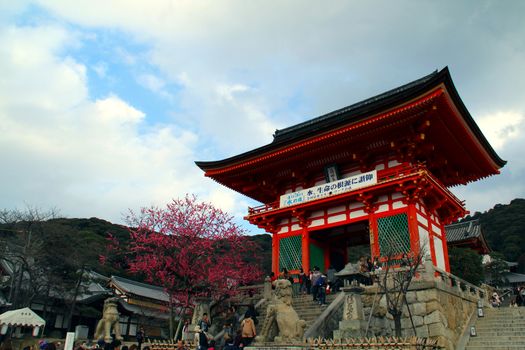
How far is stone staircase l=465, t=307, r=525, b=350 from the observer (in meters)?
13.3

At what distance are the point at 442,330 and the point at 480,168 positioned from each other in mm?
10888

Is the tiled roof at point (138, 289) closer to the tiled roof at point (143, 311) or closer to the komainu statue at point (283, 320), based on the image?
the tiled roof at point (143, 311)

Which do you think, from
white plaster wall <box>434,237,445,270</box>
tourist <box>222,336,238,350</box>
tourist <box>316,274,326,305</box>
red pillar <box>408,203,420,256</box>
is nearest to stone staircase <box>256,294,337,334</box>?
tourist <box>316,274,326,305</box>

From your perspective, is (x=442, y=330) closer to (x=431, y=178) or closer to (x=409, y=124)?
(x=431, y=178)

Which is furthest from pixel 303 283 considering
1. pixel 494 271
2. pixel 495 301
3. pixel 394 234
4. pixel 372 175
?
pixel 494 271

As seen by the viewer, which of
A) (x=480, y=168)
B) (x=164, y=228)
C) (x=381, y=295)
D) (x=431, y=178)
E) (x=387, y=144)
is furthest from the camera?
(x=164, y=228)

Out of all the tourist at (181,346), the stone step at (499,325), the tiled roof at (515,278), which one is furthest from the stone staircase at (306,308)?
the tiled roof at (515,278)

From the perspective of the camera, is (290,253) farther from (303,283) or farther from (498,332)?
(498,332)

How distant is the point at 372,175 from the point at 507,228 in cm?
6731

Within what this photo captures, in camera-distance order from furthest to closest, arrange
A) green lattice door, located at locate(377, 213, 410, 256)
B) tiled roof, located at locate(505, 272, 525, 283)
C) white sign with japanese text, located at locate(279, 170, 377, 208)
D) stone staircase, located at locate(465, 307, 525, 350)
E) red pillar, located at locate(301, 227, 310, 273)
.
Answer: tiled roof, located at locate(505, 272, 525, 283)
red pillar, located at locate(301, 227, 310, 273)
white sign with japanese text, located at locate(279, 170, 377, 208)
green lattice door, located at locate(377, 213, 410, 256)
stone staircase, located at locate(465, 307, 525, 350)

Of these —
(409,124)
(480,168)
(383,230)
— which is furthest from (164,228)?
(480,168)

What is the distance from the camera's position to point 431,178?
17.6 m

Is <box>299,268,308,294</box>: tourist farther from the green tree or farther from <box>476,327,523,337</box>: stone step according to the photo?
the green tree

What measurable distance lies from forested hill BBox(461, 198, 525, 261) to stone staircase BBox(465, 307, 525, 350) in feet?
179
